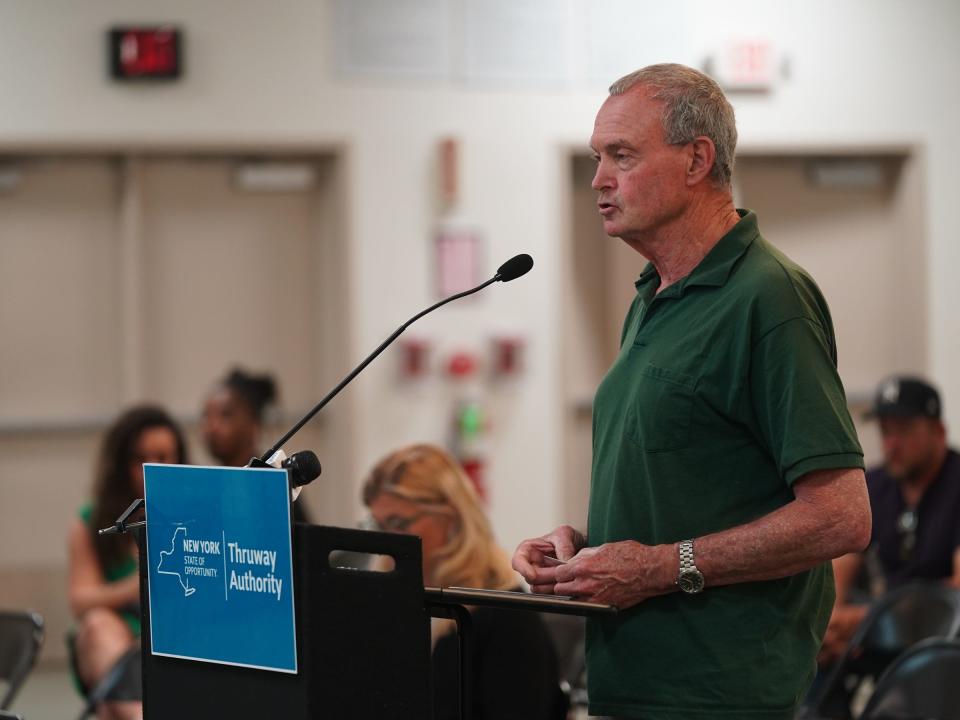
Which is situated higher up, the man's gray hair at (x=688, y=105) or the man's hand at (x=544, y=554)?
the man's gray hair at (x=688, y=105)

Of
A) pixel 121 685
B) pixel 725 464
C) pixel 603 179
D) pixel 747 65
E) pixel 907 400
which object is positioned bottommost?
pixel 121 685

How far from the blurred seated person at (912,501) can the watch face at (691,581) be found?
2.48m

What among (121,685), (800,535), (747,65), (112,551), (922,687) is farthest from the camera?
(747,65)

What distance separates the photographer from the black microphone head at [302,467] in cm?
156

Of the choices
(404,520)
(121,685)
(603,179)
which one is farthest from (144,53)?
(603,179)

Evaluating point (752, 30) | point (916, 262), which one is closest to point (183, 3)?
point (752, 30)

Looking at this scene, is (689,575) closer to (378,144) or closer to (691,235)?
(691,235)

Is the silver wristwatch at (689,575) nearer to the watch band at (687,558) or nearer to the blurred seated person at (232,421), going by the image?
the watch band at (687,558)

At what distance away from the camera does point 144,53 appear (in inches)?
221

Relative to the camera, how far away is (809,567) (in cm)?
168

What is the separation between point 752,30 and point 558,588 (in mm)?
4955

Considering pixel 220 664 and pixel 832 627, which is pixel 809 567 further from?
pixel 832 627

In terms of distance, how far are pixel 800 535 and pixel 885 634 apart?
205 cm

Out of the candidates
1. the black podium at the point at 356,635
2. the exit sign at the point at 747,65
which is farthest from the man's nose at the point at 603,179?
the exit sign at the point at 747,65
